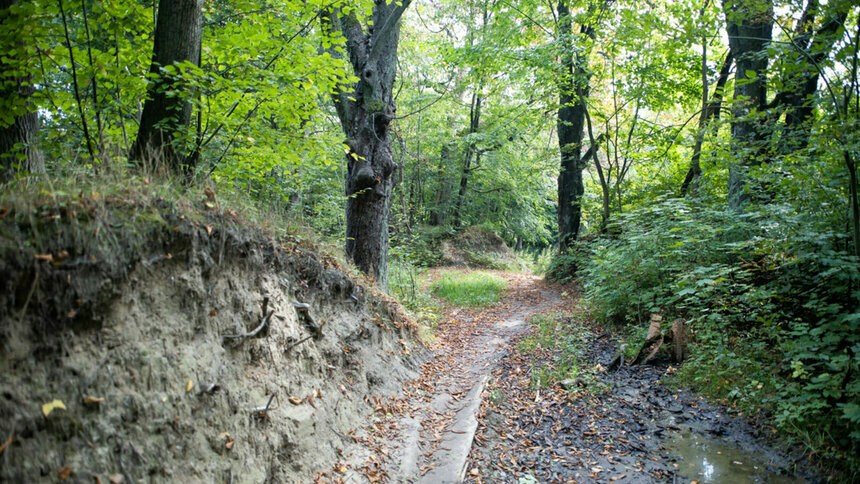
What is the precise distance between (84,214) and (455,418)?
13.9 ft

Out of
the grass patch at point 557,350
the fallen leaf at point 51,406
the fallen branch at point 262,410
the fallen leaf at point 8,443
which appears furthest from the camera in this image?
the grass patch at point 557,350

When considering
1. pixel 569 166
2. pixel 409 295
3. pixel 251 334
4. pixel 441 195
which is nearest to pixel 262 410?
pixel 251 334

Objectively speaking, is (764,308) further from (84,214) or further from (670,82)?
(670,82)

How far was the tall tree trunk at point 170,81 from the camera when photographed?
454 cm

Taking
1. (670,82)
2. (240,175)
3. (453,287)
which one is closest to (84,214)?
(240,175)

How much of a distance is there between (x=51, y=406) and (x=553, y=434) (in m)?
4.58

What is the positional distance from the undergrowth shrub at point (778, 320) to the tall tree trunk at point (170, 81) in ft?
21.1

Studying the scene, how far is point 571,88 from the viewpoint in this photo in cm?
1231

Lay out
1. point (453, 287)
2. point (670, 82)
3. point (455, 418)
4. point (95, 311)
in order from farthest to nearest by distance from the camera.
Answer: point (453, 287) → point (670, 82) → point (455, 418) → point (95, 311)

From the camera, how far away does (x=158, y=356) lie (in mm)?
2807

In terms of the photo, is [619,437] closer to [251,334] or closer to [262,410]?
[262,410]

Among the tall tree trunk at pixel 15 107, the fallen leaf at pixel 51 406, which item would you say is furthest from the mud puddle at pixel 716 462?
the tall tree trunk at pixel 15 107

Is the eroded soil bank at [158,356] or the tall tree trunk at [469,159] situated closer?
the eroded soil bank at [158,356]

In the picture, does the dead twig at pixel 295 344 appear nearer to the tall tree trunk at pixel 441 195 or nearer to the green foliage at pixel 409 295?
the green foliage at pixel 409 295
